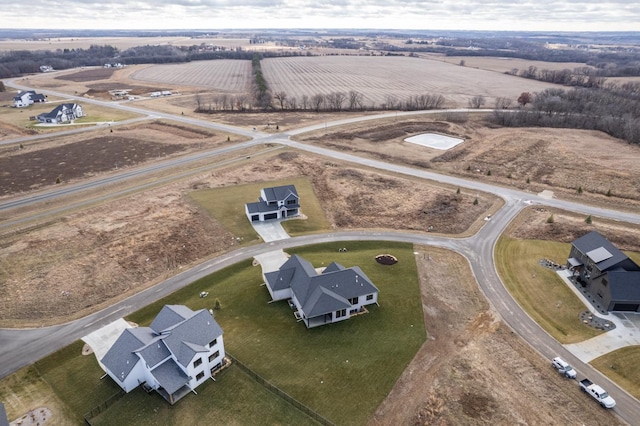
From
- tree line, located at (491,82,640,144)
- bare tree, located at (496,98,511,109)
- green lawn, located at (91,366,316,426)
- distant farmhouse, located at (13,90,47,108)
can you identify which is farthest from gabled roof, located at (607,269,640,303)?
distant farmhouse, located at (13,90,47,108)

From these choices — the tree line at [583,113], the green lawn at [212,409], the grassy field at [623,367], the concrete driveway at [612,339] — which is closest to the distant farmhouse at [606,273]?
the concrete driveway at [612,339]

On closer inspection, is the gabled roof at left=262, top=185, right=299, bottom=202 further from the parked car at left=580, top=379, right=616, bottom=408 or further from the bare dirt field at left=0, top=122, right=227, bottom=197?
the parked car at left=580, top=379, right=616, bottom=408

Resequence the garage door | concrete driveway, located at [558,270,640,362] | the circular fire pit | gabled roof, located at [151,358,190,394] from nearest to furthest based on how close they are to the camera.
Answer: gabled roof, located at [151,358,190,394], concrete driveway, located at [558,270,640,362], the garage door, the circular fire pit

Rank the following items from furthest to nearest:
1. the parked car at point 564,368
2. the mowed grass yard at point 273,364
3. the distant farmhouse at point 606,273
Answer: the distant farmhouse at point 606,273
the parked car at point 564,368
the mowed grass yard at point 273,364

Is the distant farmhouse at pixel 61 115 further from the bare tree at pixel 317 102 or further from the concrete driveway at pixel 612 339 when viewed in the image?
the concrete driveway at pixel 612 339

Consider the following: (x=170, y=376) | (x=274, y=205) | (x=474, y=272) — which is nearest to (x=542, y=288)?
(x=474, y=272)
